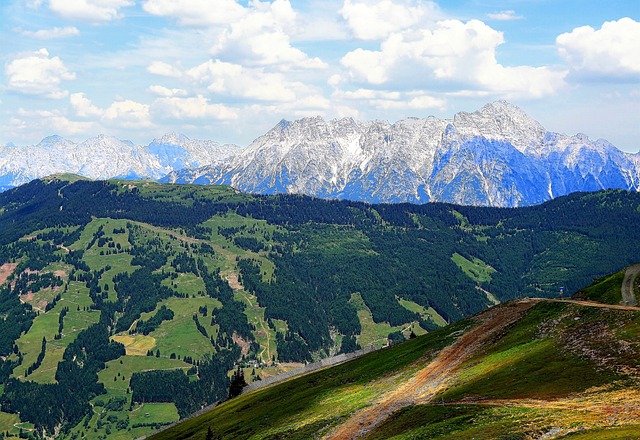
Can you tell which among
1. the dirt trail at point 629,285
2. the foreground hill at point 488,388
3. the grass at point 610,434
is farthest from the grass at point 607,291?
the grass at point 610,434

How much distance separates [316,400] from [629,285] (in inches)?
2654

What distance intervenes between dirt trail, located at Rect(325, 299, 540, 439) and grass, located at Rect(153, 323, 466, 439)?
3.93m

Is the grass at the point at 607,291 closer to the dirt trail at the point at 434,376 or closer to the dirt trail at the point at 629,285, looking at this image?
the dirt trail at the point at 629,285

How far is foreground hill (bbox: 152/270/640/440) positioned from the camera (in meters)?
67.4

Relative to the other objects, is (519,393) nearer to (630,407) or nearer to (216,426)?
(630,407)

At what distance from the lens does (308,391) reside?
12938cm

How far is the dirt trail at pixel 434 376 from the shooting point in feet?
294

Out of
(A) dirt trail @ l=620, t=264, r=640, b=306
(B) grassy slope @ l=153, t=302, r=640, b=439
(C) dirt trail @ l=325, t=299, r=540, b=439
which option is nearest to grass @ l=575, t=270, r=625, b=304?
(A) dirt trail @ l=620, t=264, r=640, b=306

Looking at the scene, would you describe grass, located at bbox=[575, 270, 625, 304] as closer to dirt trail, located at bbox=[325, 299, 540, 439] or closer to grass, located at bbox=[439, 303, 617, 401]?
dirt trail, located at bbox=[325, 299, 540, 439]

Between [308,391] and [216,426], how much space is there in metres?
22.1

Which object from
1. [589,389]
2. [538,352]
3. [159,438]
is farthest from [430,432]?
[159,438]

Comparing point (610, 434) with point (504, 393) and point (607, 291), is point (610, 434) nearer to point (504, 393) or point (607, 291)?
point (504, 393)

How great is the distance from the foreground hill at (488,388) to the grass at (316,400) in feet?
1.43

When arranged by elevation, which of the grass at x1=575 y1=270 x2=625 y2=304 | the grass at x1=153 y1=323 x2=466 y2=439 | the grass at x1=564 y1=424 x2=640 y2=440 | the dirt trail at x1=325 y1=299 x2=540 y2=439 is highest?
the grass at x1=575 y1=270 x2=625 y2=304
